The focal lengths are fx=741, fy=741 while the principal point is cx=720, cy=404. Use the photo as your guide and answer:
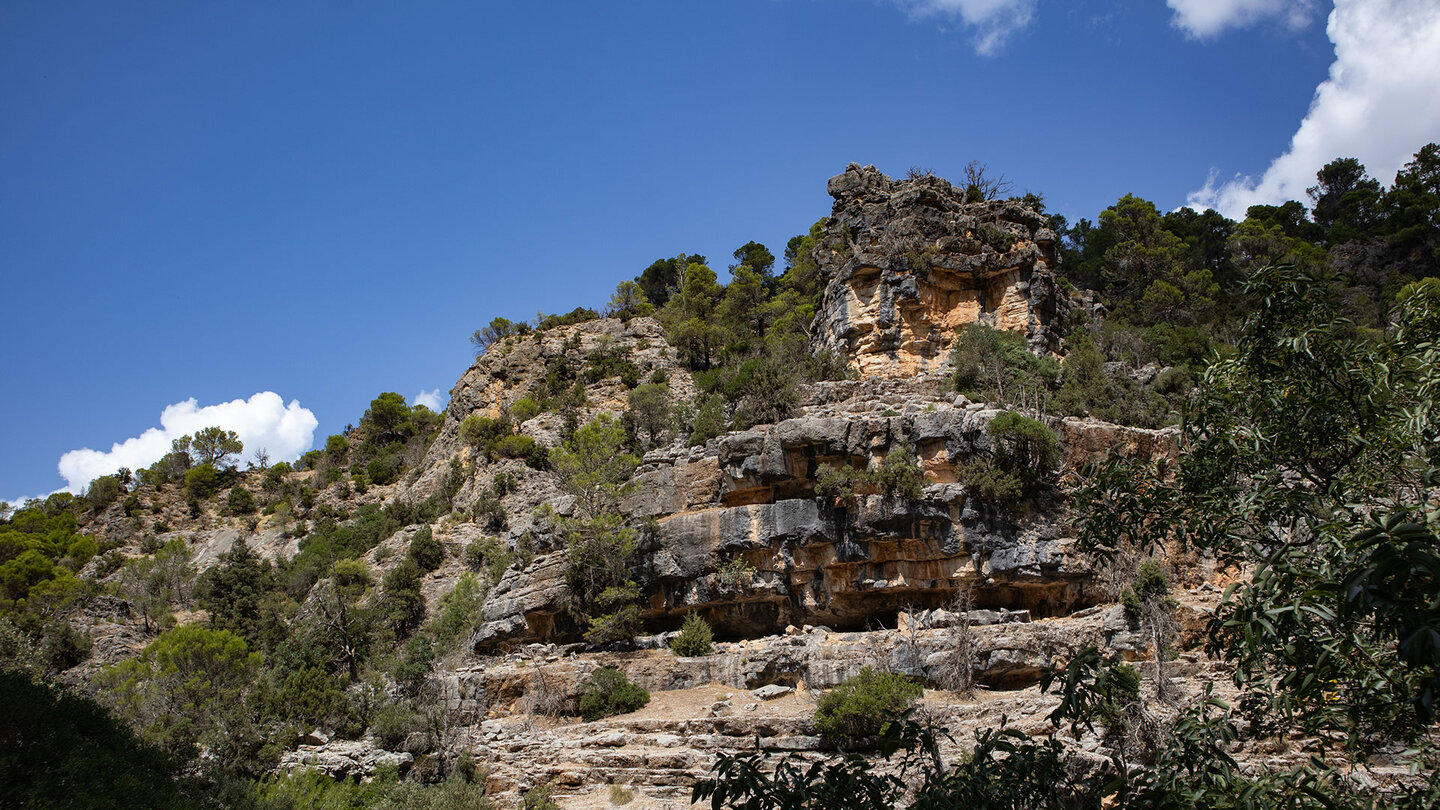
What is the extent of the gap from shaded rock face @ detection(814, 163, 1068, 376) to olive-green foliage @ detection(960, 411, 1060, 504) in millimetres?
12173

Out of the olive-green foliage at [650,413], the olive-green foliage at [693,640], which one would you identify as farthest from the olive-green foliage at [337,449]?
the olive-green foliage at [693,640]

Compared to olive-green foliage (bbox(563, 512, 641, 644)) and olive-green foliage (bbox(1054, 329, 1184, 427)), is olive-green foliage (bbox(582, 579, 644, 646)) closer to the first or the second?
olive-green foliage (bbox(563, 512, 641, 644))

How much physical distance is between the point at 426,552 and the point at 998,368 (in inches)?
1099

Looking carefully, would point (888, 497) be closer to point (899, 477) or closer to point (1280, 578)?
point (899, 477)

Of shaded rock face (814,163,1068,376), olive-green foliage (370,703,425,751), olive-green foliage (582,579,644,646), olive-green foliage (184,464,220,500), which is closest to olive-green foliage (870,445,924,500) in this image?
olive-green foliage (582,579,644,646)

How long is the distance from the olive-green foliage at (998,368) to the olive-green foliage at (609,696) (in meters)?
17.7

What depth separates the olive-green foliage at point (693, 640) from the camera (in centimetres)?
2342

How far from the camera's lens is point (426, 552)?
36000 mm

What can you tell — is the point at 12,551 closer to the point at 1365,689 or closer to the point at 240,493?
the point at 240,493

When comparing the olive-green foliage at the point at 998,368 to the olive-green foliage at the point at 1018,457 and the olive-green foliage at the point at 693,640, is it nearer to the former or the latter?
the olive-green foliage at the point at 1018,457

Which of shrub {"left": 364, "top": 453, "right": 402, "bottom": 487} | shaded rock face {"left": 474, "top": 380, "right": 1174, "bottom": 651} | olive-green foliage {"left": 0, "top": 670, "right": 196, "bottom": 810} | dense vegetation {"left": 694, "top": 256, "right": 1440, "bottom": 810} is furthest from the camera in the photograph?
shrub {"left": 364, "top": 453, "right": 402, "bottom": 487}

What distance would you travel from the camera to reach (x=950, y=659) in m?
19.5

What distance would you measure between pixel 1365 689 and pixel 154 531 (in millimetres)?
61697

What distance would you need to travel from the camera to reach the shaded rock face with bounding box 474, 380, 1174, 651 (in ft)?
75.4
